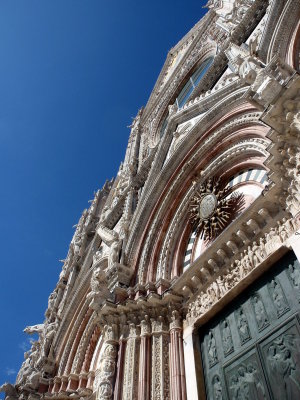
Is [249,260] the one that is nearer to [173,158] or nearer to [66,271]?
[173,158]

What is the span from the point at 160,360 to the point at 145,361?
0.93ft

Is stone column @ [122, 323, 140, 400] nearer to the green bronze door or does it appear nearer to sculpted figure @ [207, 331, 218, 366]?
→ the green bronze door

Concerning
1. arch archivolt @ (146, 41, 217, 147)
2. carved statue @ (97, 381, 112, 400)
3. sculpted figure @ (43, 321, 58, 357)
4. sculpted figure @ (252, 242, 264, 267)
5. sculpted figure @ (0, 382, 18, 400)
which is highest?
arch archivolt @ (146, 41, 217, 147)

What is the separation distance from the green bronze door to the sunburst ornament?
163 centimetres

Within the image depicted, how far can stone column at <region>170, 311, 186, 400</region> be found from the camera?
19.4 ft

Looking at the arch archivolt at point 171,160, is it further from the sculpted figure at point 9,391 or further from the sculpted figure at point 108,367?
the sculpted figure at point 9,391

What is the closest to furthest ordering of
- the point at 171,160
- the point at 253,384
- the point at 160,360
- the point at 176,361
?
the point at 253,384 < the point at 176,361 < the point at 160,360 < the point at 171,160

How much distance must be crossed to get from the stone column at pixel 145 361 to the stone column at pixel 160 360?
0.34 feet

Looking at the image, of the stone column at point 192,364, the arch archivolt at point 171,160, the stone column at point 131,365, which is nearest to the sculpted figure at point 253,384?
the stone column at point 192,364

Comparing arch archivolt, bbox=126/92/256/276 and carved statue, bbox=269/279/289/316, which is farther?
arch archivolt, bbox=126/92/256/276

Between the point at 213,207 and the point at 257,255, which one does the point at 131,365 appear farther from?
the point at 213,207

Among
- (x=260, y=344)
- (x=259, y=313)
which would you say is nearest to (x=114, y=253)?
(x=259, y=313)

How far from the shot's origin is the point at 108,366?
693cm

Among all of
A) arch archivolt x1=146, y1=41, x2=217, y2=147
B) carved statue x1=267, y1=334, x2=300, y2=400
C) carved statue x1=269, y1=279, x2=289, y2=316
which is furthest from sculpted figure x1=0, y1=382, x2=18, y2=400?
arch archivolt x1=146, y1=41, x2=217, y2=147
